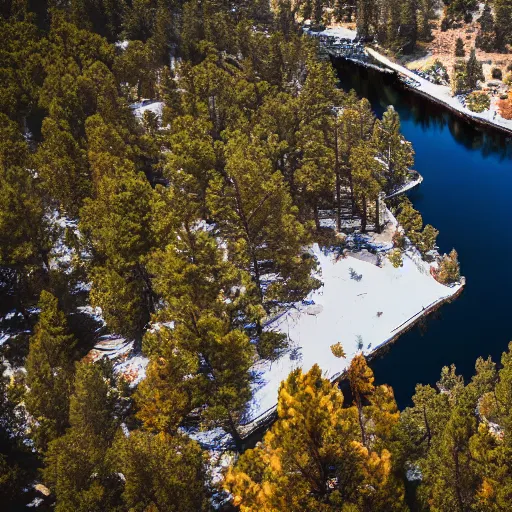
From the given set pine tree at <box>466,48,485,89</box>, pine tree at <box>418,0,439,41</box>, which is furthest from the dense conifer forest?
pine tree at <box>418,0,439,41</box>

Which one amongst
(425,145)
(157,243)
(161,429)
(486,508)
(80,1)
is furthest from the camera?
(80,1)

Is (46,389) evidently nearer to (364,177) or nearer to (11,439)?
(11,439)

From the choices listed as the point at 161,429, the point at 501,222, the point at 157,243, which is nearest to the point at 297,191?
the point at 157,243

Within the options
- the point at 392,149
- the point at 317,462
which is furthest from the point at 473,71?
the point at 317,462

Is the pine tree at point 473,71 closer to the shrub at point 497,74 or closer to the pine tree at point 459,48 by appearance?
the shrub at point 497,74

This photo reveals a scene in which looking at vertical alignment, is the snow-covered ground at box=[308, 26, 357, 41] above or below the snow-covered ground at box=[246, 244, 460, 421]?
above

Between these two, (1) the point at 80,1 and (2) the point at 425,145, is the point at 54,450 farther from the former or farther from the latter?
(1) the point at 80,1

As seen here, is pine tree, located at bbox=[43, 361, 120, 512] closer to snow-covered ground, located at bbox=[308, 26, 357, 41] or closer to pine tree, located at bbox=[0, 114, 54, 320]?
pine tree, located at bbox=[0, 114, 54, 320]
